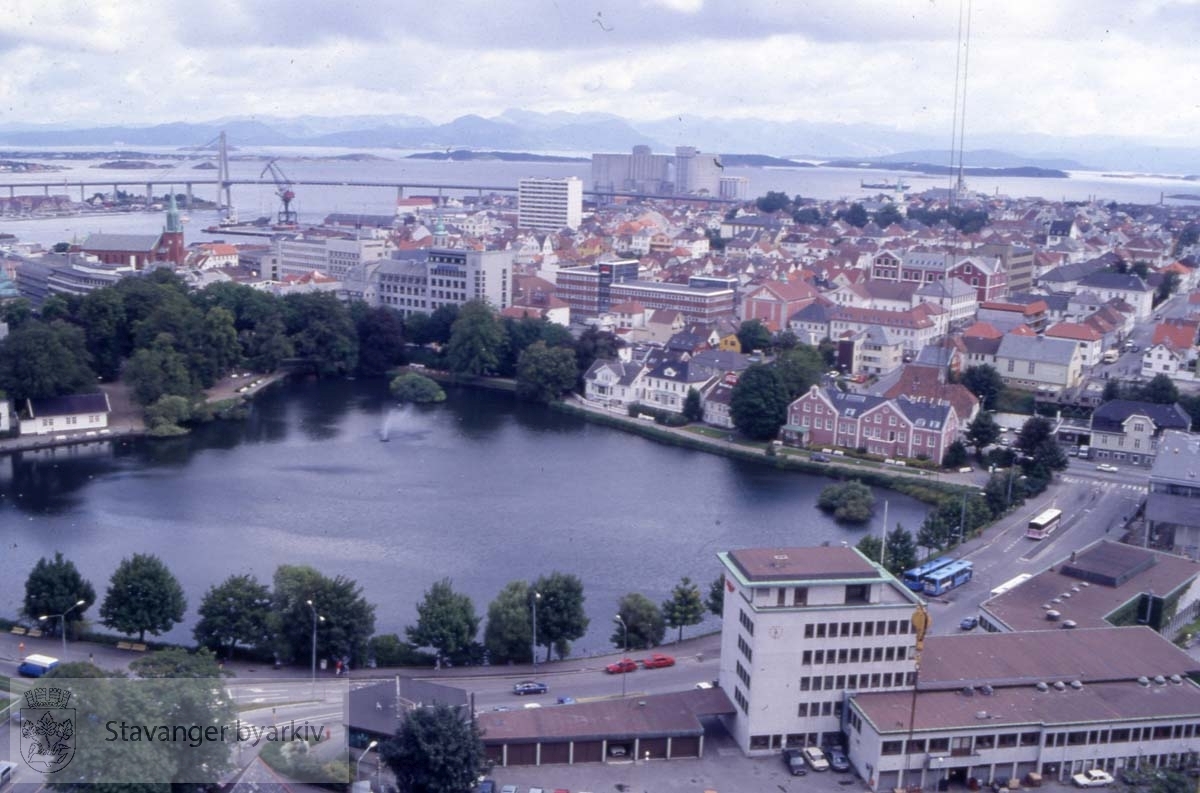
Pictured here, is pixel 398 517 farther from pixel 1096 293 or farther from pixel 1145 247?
pixel 1145 247

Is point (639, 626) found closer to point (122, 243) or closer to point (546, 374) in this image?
point (546, 374)

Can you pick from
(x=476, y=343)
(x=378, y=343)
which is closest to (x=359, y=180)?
(x=378, y=343)

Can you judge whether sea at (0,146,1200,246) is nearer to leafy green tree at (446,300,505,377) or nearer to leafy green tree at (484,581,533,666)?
leafy green tree at (446,300,505,377)

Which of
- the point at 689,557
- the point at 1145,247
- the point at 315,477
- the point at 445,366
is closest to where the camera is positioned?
the point at 689,557

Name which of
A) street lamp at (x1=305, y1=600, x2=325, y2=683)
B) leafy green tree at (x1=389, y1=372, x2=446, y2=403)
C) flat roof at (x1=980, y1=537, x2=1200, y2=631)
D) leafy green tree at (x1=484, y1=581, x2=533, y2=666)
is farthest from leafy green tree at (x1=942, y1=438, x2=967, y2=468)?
street lamp at (x1=305, y1=600, x2=325, y2=683)

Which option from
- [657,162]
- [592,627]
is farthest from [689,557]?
[657,162]

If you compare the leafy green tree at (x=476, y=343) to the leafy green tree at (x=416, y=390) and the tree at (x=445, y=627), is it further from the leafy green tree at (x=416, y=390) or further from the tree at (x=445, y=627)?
the tree at (x=445, y=627)
